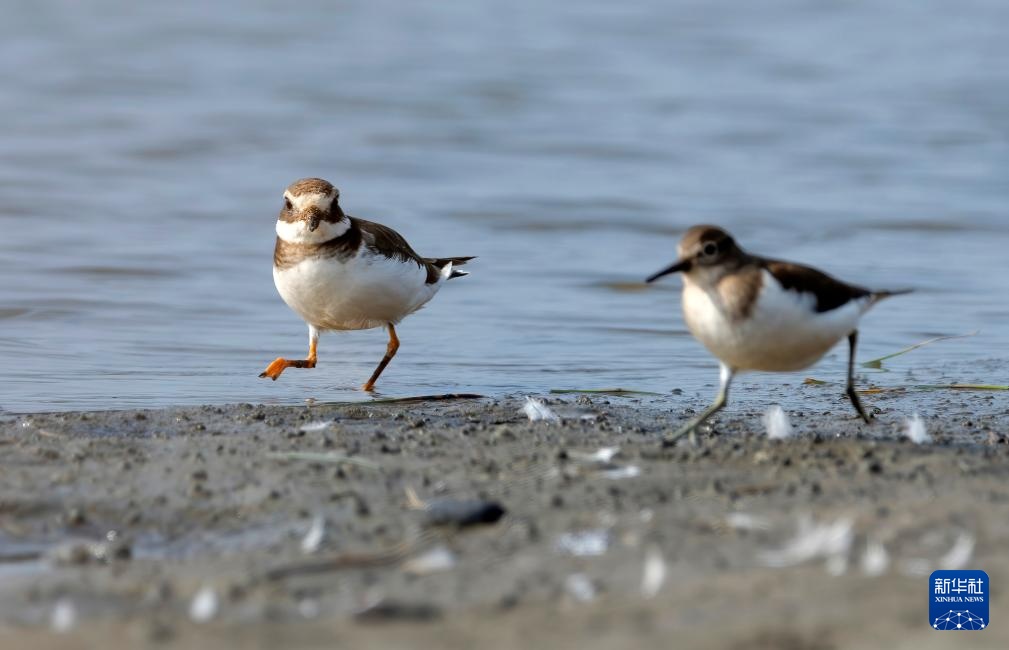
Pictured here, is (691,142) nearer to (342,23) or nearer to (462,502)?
(342,23)

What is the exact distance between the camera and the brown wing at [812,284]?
530cm

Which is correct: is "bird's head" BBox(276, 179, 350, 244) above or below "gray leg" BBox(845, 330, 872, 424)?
above

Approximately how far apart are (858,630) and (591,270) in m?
7.42

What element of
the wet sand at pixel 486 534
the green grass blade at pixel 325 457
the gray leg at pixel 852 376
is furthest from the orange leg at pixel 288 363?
the gray leg at pixel 852 376

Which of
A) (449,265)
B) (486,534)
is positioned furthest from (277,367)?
(486,534)

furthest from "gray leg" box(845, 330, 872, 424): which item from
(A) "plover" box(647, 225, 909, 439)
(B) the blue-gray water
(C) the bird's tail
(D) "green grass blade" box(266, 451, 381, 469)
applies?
(C) the bird's tail

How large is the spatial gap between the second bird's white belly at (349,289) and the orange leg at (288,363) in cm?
12

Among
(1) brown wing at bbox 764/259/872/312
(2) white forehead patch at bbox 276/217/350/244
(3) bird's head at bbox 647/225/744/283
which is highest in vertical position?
(3) bird's head at bbox 647/225/744/283

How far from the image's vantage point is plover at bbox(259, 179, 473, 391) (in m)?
7.25

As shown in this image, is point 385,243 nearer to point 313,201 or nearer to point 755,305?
point 313,201

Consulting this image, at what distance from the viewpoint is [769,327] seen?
5207 mm

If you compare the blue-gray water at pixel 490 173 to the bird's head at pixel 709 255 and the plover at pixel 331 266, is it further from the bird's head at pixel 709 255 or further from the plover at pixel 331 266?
the bird's head at pixel 709 255

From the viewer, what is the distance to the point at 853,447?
5.50m

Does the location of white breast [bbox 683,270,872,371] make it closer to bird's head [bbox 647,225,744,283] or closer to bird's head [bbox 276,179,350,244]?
bird's head [bbox 647,225,744,283]
